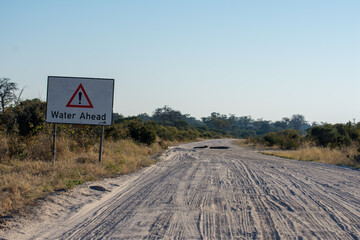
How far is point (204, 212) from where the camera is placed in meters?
7.46

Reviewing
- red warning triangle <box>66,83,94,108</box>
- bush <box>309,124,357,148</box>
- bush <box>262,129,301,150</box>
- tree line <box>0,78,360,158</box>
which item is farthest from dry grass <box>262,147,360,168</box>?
bush <box>262,129,301,150</box>

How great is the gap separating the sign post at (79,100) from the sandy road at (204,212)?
12.1ft

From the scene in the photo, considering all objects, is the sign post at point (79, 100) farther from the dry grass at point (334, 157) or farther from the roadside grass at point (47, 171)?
the dry grass at point (334, 157)

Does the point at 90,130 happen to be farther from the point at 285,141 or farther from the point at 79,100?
the point at 285,141

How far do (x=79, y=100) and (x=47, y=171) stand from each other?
3.84m

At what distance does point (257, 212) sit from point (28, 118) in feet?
39.3

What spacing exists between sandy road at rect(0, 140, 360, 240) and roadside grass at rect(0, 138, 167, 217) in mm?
686

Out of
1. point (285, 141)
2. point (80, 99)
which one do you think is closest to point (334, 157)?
point (80, 99)

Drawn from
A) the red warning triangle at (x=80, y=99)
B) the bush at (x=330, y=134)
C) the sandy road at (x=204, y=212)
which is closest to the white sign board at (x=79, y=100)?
the red warning triangle at (x=80, y=99)

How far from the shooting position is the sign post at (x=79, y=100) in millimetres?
13938

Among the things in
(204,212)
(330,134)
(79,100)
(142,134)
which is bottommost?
(204,212)

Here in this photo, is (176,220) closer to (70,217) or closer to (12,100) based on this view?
(70,217)

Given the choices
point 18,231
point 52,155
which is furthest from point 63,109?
point 18,231

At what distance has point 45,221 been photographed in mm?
6676
